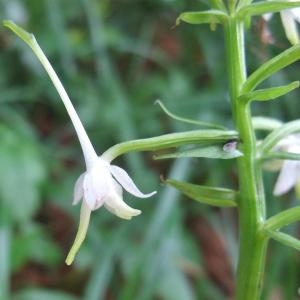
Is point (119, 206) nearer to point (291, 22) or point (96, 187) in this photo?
point (96, 187)

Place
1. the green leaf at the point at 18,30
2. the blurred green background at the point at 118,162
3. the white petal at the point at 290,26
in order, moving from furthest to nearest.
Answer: the blurred green background at the point at 118,162
the white petal at the point at 290,26
the green leaf at the point at 18,30

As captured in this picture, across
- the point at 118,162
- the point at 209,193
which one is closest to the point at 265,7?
the point at 209,193

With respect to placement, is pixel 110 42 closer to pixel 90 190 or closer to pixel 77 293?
pixel 77 293

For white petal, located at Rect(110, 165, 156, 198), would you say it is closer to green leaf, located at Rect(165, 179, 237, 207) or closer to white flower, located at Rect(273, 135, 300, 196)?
green leaf, located at Rect(165, 179, 237, 207)

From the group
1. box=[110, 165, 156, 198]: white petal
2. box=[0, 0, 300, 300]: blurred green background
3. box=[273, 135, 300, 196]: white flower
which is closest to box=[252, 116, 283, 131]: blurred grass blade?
box=[273, 135, 300, 196]: white flower

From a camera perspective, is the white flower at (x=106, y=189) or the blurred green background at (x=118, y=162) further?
the blurred green background at (x=118, y=162)

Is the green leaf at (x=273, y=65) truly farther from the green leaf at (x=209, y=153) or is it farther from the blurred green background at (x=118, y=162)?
the blurred green background at (x=118, y=162)

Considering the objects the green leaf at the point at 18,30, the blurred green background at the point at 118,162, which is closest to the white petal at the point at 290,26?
the green leaf at the point at 18,30

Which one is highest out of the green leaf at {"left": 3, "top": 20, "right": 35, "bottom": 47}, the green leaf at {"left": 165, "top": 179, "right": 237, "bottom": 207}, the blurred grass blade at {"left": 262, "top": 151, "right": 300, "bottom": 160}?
the blurred grass blade at {"left": 262, "top": 151, "right": 300, "bottom": 160}
